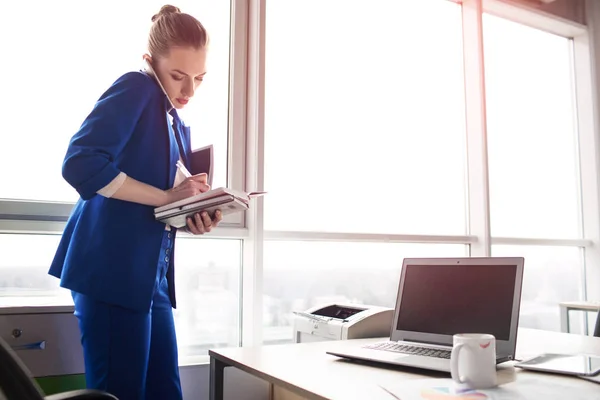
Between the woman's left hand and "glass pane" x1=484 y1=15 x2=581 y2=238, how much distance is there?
248 centimetres

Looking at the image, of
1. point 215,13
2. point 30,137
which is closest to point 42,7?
point 30,137

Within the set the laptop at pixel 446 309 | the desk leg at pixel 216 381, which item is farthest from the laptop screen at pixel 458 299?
the desk leg at pixel 216 381

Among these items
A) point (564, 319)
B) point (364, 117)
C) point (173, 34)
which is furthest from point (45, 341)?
point (564, 319)

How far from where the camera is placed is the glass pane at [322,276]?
9.20 ft

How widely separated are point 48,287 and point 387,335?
4.49 feet

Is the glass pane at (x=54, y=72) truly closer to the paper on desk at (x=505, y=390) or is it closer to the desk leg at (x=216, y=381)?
the desk leg at (x=216, y=381)

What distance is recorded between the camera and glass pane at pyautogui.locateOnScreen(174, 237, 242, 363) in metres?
2.57

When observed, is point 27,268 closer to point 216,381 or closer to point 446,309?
point 216,381

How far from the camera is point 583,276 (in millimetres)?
4164

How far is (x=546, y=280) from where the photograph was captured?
393 centimetres

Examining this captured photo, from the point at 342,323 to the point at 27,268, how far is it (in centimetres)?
127

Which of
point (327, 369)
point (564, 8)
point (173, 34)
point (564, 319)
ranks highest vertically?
point (564, 8)

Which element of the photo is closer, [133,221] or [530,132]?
[133,221]

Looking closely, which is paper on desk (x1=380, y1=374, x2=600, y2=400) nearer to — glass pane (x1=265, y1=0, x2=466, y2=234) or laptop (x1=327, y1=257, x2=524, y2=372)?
laptop (x1=327, y1=257, x2=524, y2=372)
